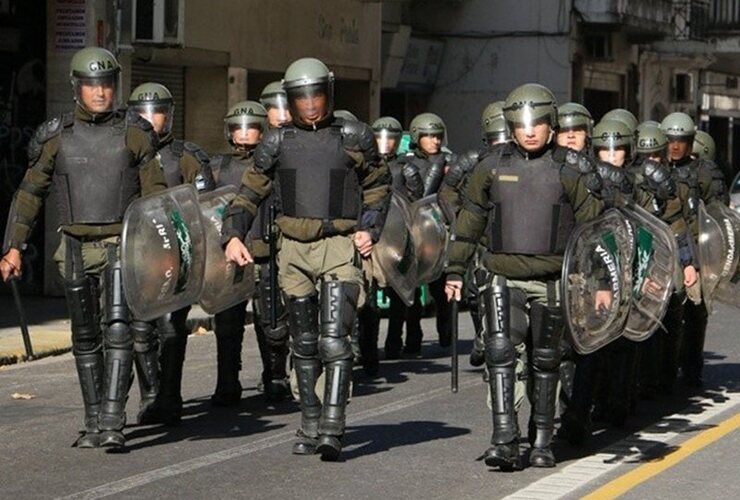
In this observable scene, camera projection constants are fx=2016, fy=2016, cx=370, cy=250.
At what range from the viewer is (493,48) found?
1425 inches

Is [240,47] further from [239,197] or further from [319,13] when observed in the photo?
[239,197]

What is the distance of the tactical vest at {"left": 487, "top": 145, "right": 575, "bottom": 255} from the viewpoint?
9.77 meters

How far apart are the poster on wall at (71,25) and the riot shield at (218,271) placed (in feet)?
27.6

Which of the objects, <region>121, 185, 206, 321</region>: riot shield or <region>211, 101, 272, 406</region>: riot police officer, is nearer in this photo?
<region>121, 185, 206, 321</region>: riot shield

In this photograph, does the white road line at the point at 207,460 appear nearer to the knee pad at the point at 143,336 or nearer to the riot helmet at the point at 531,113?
the knee pad at the point at 143,336

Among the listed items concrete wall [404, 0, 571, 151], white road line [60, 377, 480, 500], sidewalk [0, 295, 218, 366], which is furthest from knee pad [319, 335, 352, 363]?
concrete wall [404, 0, 571, 151]

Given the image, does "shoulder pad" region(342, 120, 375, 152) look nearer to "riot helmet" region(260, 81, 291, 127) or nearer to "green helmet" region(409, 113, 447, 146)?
"riot helmet" region(260, 81, 291, 127)

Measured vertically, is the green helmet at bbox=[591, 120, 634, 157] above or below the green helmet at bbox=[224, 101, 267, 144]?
below

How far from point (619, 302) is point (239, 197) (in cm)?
197

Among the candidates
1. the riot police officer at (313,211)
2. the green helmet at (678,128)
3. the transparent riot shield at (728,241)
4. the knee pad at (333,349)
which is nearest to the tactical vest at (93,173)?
the riot police officer at (313,211)

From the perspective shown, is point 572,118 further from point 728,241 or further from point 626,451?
point 626,451

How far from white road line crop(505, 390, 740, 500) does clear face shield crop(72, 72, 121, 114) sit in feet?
9.82

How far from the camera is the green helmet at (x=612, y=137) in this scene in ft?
40.4

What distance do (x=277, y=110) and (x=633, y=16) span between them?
86.7 feet
